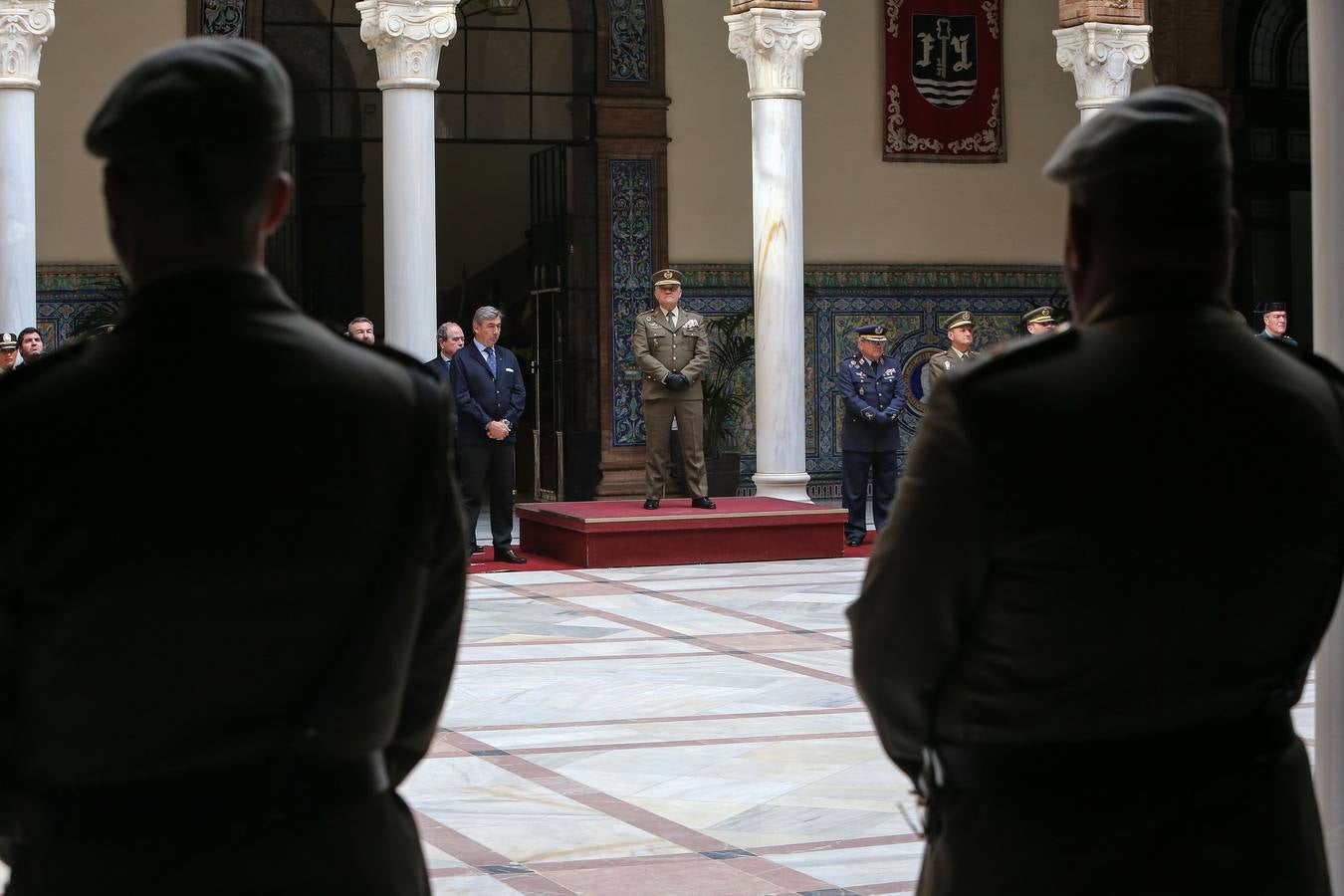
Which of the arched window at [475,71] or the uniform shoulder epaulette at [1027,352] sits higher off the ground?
the arched window at [475,71]

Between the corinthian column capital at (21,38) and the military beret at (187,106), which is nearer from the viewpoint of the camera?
the military beret at (187,106)

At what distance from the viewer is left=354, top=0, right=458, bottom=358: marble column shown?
39.5ft

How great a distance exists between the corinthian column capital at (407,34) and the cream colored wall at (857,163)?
12.2 ft

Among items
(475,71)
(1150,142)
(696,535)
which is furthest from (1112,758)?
(475,71)

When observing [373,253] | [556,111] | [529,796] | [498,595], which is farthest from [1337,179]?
[373,253]

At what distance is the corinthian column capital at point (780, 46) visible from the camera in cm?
1269

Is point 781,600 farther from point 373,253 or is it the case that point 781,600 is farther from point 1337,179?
point 373,253

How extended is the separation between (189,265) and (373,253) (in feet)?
57.8

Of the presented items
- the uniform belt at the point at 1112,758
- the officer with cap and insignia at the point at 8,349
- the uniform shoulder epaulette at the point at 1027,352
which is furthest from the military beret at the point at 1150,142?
the officer with cap and insignia at the point at 8,349

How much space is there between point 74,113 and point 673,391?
543cm

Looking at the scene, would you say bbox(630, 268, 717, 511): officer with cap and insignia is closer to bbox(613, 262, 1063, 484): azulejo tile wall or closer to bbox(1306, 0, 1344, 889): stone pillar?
bbox(613, 262, 1063, 484): azulejo tile wall

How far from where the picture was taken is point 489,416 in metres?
11.5

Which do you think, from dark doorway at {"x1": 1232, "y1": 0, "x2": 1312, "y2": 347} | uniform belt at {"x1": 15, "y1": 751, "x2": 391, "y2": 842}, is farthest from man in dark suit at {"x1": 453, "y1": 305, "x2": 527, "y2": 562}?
uniform belt at {"x1": 15, "y1": 751, "x2": 391, "y2": 842}

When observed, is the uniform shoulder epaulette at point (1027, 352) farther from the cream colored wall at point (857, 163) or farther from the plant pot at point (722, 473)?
the cream colored wall at point (857, 163)
